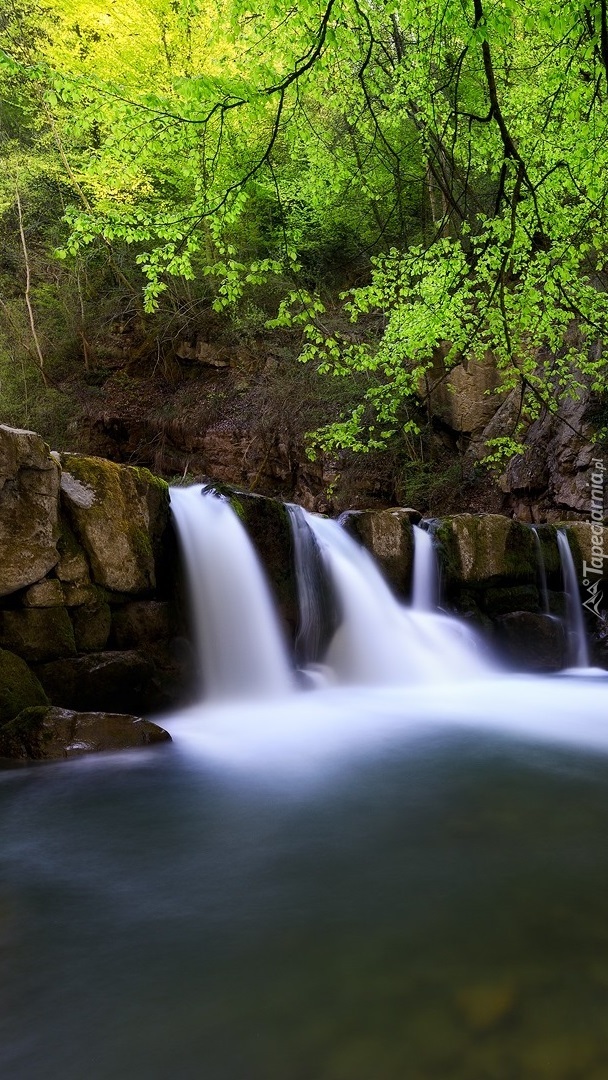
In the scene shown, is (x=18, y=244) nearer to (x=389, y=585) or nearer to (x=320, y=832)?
(x=389, y=585)

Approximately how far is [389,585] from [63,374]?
12.5 m

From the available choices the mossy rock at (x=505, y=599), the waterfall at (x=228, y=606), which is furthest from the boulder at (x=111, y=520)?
the mossy rock at (x=505, y=599)

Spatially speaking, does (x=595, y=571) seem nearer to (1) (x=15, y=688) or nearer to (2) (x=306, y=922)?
(1) (x=15, y=688)

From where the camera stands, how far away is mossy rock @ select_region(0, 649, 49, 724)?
17.7 ft

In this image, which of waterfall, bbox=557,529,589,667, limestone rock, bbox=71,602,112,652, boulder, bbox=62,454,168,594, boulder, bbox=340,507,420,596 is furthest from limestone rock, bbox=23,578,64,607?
waterfall, bbox=557,529,589,667

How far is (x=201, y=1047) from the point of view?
6.23ft

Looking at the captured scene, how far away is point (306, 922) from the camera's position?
8.51 feet

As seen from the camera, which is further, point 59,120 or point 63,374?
point 63,374

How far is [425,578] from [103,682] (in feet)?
17.7

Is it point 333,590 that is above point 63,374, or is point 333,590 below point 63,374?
below

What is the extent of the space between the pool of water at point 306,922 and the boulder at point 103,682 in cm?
130

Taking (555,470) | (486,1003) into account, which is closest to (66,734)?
(486,1003)

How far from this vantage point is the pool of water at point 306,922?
1859 mm

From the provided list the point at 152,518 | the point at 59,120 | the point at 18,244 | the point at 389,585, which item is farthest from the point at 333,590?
the point at 18,244
